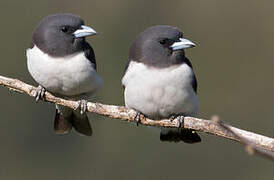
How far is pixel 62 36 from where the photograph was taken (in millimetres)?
9156

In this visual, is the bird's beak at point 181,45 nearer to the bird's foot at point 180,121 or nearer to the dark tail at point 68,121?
the bird's foot at point 180,121

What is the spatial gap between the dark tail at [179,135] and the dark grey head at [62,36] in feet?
4.22

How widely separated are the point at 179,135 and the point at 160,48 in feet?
3.47

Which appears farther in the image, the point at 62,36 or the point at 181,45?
the point at 62,36

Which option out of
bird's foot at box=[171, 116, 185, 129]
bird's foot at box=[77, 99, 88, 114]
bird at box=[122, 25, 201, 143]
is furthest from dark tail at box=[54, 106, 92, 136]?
bird's foot at box=[171, 116, 185, 129]

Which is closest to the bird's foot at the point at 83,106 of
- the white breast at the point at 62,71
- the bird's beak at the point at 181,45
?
the white breast at the point at 62,71

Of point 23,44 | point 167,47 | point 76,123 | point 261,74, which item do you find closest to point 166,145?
point 261,74

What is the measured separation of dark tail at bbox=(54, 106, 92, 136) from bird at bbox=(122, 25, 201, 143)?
129cm

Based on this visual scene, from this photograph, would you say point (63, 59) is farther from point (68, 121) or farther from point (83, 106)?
point (68, 121)

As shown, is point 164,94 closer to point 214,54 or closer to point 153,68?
point 153,68

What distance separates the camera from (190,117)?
28.3ft

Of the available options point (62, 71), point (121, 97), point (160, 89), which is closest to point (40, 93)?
point (62, 71)

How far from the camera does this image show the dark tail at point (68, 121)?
998 centimetres

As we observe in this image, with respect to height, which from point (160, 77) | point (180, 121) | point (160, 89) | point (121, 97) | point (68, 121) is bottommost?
point (121, 97)
